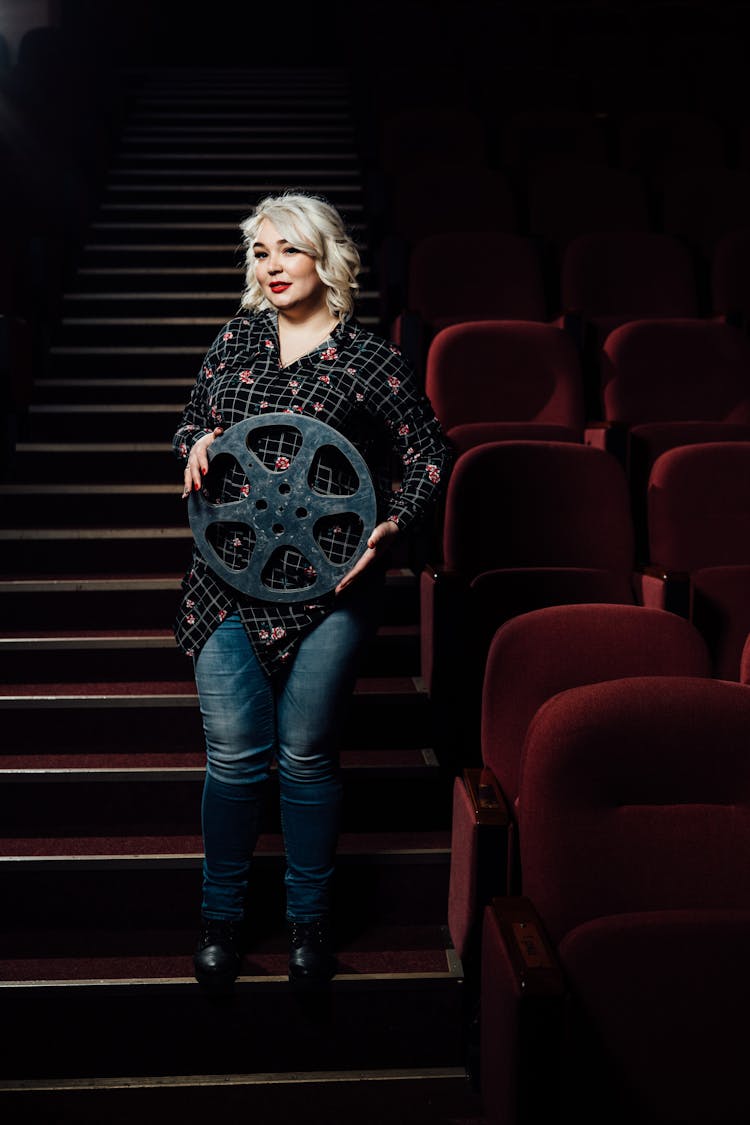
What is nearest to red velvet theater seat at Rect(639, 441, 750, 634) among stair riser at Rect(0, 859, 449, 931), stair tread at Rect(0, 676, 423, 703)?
stair tread at Rect(0, 676, 423, 703)

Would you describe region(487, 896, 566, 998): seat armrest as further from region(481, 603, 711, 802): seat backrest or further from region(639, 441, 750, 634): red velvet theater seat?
region(639, 441, 750, 634): red velvet theater seat

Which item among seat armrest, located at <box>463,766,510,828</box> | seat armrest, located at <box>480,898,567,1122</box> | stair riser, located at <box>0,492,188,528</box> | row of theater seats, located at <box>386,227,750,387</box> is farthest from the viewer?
row of theater seats, located at <box>386,227,750,387</box>

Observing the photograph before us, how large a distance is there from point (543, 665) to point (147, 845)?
0.29 metres

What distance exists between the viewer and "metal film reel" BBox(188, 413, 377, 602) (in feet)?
1.91

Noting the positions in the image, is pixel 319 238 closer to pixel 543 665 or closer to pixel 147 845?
pixel 543 665

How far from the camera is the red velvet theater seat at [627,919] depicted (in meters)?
0.47

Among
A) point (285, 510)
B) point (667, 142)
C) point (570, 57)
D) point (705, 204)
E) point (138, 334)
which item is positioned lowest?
point (285, 510)

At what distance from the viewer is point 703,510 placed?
886 millimetres

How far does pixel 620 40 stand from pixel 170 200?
41.2 inches

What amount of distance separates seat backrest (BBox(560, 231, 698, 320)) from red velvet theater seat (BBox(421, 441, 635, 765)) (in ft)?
1.49

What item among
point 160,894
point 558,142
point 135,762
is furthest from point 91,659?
point 558,142

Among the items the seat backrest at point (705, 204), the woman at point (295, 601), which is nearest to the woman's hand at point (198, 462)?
the woman at point (295, 601)

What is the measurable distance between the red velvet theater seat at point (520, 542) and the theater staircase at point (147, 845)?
9cm

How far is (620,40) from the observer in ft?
7.24
